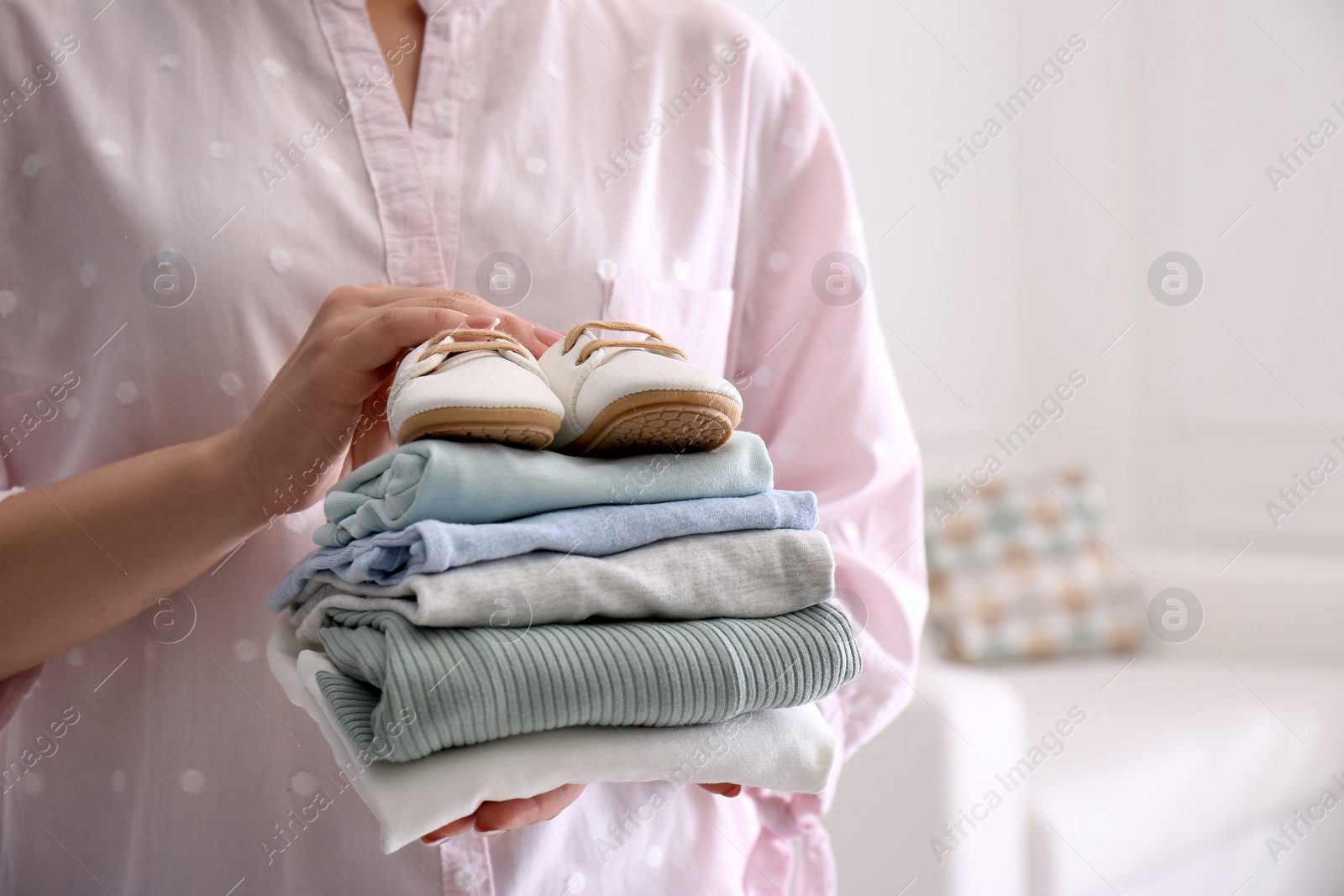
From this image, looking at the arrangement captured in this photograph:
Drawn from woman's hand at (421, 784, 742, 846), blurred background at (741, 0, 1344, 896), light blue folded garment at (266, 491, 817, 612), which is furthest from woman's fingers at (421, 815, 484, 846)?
blurred background at (741, 0, 1344, 896)

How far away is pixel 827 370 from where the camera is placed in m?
0.77

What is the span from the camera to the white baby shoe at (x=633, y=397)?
411 mm

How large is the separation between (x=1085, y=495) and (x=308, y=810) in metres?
1.86

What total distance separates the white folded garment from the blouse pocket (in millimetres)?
281

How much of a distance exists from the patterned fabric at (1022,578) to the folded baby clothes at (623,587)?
1521 mm

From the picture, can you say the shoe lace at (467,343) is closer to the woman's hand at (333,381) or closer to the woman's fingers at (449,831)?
the woman's hand at (333,381)

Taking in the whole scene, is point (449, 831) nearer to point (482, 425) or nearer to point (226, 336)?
point (482, 425)

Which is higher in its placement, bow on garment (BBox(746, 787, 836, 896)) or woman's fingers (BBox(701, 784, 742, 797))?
woman's fingers (BBox(701, 784, 742, 797))

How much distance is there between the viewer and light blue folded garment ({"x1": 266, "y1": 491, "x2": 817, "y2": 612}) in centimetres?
40

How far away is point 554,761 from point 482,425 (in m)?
0.15

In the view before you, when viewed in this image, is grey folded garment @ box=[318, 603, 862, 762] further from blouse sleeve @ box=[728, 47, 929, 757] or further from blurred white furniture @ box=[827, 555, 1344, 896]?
blurred white furniture @ box=[827, 555, 1344, 896]

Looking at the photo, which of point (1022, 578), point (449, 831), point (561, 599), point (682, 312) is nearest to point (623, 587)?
point (561, 599)

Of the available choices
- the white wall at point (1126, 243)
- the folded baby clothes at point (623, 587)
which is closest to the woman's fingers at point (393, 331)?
the folded baby clothes at point (623, 587)

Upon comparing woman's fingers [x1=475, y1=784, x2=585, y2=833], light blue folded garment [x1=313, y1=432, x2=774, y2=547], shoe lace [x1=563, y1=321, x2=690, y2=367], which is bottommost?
woman's fingers [x1=475, y1=784, x2=585, y2=833]
